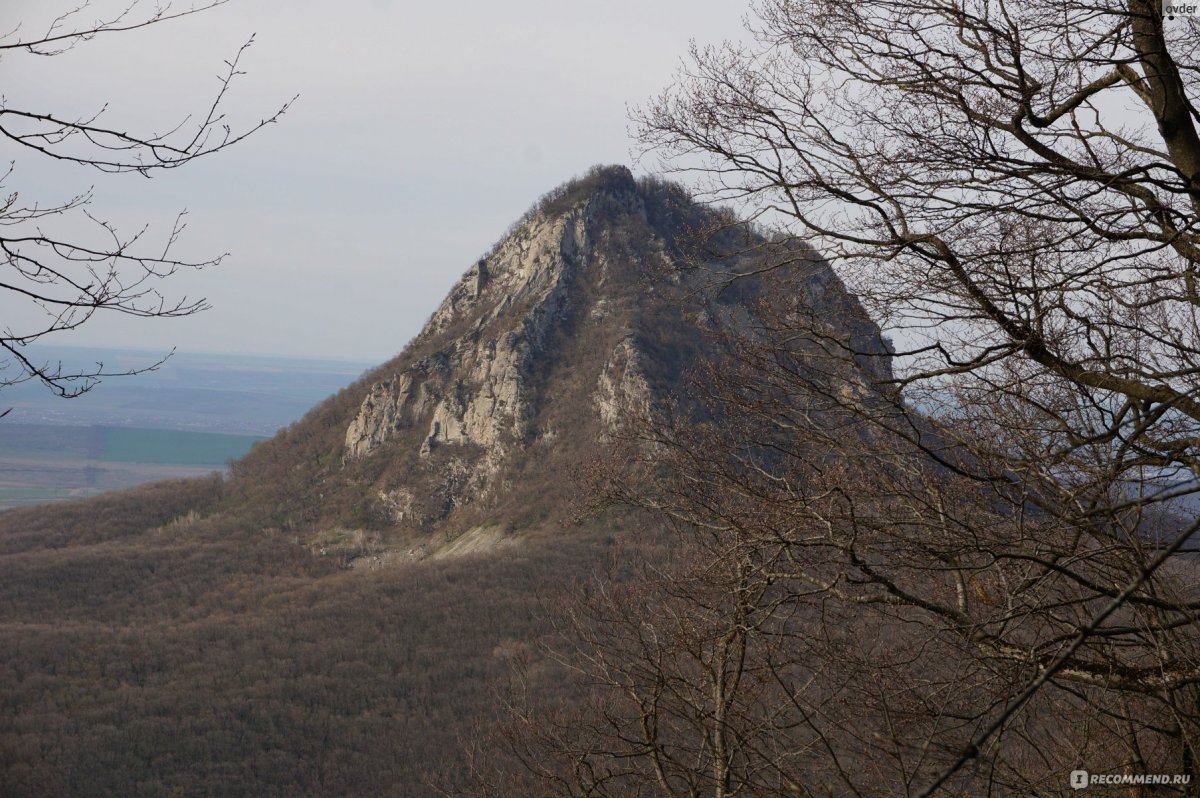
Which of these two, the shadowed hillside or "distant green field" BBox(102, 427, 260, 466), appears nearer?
the shadowed hillside

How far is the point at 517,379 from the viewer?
196ft

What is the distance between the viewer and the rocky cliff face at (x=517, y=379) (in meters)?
55.6

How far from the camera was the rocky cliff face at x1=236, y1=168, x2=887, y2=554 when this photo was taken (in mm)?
55594

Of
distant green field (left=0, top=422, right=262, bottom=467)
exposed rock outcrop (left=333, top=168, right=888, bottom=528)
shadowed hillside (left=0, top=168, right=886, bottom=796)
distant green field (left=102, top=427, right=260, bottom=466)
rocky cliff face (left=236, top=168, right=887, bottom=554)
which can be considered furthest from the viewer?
distant green field (left=102, top=427, right=260, bottom=466)

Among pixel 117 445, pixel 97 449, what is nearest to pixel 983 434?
pixel 97 449

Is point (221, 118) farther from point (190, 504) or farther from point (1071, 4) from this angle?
point (190, 504)

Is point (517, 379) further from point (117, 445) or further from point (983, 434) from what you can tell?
point (117, 445)

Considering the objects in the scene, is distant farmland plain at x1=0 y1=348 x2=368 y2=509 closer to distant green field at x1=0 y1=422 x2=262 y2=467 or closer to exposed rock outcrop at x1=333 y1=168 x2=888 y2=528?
distant green field at x1=0 y1=422 x2=262 y2=467

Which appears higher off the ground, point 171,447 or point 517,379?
point 517,379

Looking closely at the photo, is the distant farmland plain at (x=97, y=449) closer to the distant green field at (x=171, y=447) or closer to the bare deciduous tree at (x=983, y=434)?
the distant green field at (x=171, y=447)

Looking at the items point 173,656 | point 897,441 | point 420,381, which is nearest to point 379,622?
point 173,656

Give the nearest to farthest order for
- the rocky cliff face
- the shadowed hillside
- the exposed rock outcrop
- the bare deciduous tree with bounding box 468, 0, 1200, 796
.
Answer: the bare deciduous tree with bounding box 468, 0, 1200, 796 → the shadowed hillside → the rocky cliff face → the exposed rock outcrop

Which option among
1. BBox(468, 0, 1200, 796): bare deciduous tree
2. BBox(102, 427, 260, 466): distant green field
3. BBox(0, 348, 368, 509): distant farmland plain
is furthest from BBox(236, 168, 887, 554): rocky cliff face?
BBox(102, 427, 260, 466): distant green field

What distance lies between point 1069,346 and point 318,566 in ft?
174
